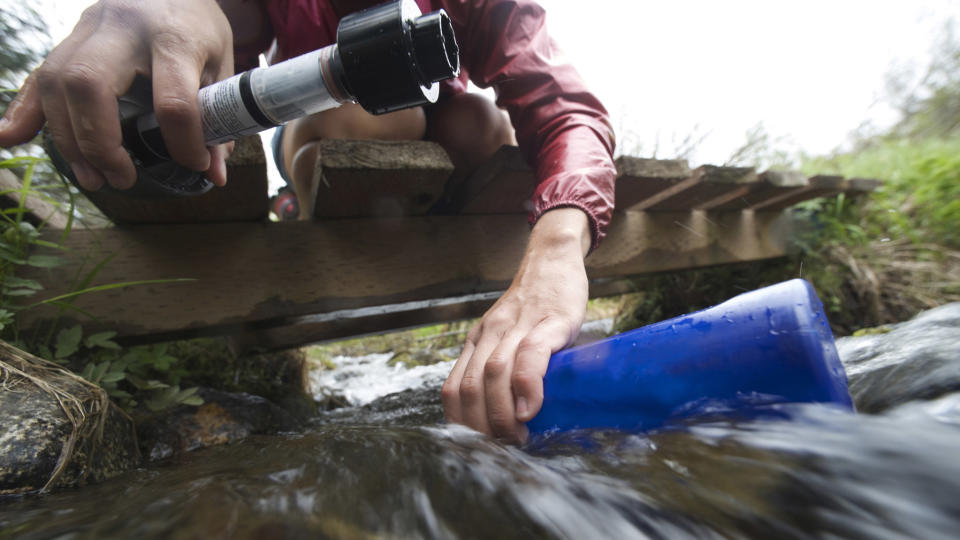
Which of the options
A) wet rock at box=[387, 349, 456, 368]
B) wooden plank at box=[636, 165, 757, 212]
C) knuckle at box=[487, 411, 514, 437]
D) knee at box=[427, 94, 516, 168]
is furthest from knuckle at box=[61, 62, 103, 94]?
wet rock at box=[387, 349, 456, 368]

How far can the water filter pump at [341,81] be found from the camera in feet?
2.61

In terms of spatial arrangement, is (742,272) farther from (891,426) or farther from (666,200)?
(891,426)

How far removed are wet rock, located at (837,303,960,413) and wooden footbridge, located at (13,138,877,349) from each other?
994 millimetres

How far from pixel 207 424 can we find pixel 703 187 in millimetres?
2374

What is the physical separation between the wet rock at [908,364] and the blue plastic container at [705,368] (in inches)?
12.6

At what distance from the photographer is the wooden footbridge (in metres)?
Result: 1.43

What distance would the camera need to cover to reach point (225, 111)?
0.85m

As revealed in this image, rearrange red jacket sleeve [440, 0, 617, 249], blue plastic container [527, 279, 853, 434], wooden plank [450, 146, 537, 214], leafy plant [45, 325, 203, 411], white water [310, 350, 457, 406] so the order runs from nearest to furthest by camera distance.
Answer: blue plastic container [527, 279, 853, 434], leafy plant [45, 325, 203, 411], red jacket sleeve [440, 0, 617, 249], wooden plank [450, 146, 537, 214], white water [310, 350, 457, 406]

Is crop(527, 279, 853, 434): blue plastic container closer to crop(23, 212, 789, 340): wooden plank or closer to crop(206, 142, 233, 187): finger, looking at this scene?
crop(206, 142, 233, 187): finger

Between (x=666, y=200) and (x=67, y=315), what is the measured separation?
104 inches

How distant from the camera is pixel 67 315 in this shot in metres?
1.39

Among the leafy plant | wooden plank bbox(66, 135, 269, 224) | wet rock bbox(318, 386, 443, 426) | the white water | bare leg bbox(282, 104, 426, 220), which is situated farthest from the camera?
the white water

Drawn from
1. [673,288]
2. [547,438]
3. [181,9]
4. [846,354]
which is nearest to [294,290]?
[181,9]

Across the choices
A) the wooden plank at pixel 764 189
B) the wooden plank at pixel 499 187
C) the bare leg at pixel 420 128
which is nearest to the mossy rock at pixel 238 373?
the bare leg at pixel 420 128
